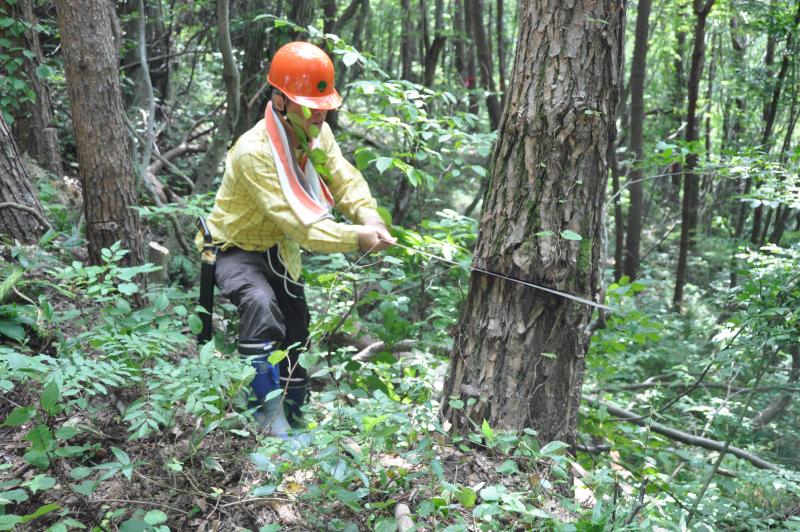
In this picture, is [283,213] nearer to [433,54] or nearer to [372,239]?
[372,239]

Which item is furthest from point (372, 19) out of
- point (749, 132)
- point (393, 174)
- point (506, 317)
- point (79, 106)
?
point (506, 317)

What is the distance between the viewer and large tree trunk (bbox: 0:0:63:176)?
578 centimetres

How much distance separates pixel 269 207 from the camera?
129 inches

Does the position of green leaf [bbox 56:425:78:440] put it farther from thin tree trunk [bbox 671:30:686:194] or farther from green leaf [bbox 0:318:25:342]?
thin tree trunk [bbox 671:30:686:194]

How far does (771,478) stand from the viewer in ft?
10.2

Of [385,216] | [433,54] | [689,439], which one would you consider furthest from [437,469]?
[433,54]

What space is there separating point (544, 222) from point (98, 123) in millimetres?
2924

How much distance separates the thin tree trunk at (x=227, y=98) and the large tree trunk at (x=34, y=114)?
1556 millimetres

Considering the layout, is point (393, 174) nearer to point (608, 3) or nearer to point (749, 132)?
point (749, 132)

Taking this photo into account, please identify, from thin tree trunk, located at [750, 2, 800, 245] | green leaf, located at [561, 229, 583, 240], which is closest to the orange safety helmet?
green leaf, located at [561, 229, 583, 240]

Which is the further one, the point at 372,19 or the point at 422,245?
the point at 372,19

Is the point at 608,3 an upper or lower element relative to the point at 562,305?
upper

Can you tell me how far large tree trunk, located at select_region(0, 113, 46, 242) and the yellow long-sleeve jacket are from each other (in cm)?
132

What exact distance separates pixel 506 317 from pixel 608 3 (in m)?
1.41
